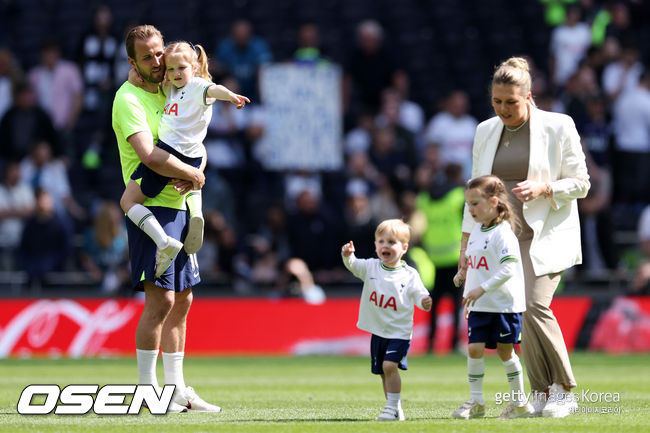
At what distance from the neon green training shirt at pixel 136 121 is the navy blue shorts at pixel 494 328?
2133 mm

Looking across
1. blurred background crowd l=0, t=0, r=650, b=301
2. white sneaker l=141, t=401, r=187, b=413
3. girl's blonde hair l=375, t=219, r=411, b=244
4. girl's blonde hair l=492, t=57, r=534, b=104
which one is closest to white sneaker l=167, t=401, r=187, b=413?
white sneaker l=141, t=401, r=187, b=413

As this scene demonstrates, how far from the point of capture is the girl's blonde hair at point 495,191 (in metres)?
7.02

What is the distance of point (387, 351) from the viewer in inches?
276

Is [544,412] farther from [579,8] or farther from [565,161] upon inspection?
[579,8]

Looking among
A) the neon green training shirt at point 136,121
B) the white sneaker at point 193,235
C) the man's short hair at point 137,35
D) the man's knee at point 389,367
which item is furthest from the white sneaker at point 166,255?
the man's knee at point 389,367

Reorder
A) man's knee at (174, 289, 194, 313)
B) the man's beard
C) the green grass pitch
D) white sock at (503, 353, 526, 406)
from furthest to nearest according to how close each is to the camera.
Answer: man's knee at (174, 289, 194, 313), the man's beard, white sock at (503, 353, 526, 406), the green grass pitch

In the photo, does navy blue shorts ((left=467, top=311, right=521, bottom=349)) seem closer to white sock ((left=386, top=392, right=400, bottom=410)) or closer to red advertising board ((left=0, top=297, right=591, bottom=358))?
white sock ((left=386, top=392, right=400, bottom=410))

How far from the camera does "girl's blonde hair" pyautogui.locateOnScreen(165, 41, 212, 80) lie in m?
7.39

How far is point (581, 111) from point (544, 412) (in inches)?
445

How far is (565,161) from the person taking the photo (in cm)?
745

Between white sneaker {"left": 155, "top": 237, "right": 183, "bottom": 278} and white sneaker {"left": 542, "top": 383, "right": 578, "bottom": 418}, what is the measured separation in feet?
8.44

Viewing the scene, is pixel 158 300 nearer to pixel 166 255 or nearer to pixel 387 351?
pixel 166 255

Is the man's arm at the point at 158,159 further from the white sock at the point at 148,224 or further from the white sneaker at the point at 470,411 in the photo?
the white sneaker at the point at 470,411

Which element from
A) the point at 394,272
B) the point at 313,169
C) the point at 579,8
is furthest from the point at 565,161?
the point at 579,8
